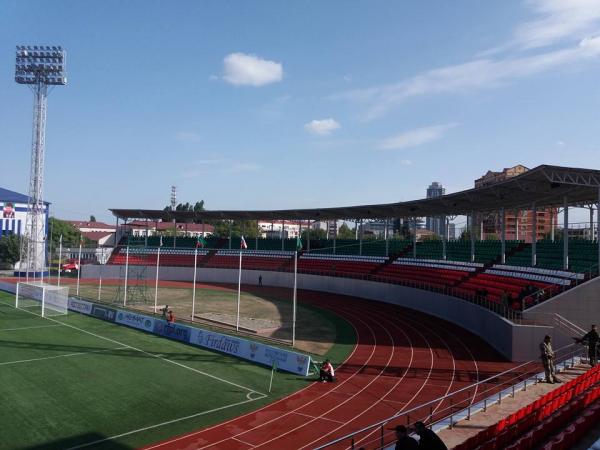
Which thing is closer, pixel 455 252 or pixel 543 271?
pixel 543 271

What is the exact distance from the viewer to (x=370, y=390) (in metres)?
20.3

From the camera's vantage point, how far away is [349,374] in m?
22.7

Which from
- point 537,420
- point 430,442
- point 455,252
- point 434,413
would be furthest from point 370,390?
point 455,252

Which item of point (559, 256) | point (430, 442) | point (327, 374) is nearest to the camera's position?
point (430, 442)

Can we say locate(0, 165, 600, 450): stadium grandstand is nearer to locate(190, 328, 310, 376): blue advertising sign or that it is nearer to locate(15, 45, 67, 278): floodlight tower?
locate(190, 328, 310, 376): blue advertising sign

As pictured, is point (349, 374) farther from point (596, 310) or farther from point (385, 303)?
point (385, 303)

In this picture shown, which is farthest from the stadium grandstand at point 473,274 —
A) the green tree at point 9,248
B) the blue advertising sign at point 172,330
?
the green tree at point 9,248

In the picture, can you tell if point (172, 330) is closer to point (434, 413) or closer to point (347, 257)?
point (434, 413)

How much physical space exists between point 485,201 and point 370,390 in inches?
981

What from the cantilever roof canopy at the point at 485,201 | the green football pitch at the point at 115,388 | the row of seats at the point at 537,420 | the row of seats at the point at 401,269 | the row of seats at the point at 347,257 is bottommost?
the green football pitch at the point at 115,388

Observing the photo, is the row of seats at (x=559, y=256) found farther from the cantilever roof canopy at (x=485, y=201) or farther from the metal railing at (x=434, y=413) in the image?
the metal railing at (x=434, y=413)

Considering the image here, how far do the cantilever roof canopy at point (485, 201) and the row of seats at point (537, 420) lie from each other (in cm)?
1396

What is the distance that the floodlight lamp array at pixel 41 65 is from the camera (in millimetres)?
62719

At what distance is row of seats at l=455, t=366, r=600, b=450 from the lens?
10.8 meters
